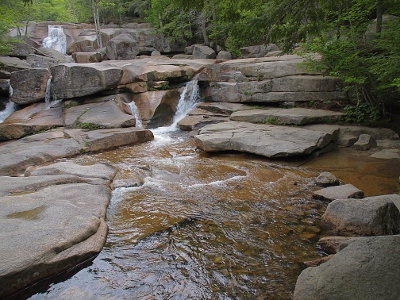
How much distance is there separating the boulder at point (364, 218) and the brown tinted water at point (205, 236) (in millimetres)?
370

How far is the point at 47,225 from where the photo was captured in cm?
408

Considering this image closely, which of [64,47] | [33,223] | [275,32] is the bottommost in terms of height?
[33,223]

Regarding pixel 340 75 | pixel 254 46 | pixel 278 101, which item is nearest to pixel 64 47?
pixel 254 46

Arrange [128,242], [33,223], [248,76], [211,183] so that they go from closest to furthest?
[33,223]
[128,242]
[211,183]
[248,76]

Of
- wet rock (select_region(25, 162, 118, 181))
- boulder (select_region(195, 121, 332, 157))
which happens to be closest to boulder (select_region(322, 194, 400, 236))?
boulder (select_region(195, 121, 332, 157))

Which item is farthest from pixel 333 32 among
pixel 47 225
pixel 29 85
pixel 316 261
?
pixel 29 85

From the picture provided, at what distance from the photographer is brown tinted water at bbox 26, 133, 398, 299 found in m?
3.46

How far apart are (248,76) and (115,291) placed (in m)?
12.3

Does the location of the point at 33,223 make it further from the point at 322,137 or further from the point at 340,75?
the point at 340,75

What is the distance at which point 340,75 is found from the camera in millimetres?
9453

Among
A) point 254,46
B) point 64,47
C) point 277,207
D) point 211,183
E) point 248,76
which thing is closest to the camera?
point 277,207

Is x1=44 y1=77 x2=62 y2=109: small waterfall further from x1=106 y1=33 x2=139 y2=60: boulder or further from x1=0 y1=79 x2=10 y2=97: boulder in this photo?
x1=106 y1=33 x2=139 y2=60: boulder

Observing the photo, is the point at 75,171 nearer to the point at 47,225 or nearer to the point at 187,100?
the point at 47,225

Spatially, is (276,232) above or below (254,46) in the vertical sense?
below
